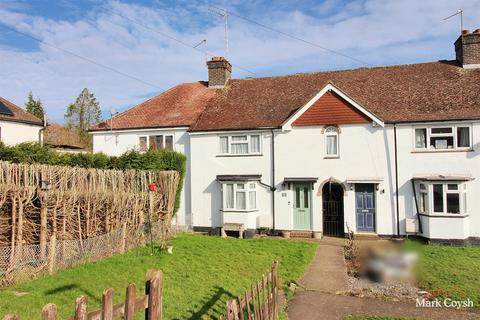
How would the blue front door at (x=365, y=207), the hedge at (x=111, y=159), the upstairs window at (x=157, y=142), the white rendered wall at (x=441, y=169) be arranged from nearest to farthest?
the white rendered wall at (x=441, y=169) → the hedge at (x=111, y=159) → the blue front door at (x=365, y=207) → the upstairs window at (x=157, y=142)

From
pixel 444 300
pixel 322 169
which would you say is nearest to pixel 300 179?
pixel 322 169

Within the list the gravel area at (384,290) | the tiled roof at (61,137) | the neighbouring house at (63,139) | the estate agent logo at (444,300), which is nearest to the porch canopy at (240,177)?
the gravel area at (384,290)

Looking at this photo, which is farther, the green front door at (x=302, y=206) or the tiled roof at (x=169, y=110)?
the tiled roof at (x=169, y=110)

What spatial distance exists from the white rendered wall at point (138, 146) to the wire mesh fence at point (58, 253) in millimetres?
7684

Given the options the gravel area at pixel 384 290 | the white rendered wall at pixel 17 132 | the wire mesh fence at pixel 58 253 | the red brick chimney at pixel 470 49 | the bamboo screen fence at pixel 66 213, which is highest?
Answer: the red brick chimney at pixel 470 49

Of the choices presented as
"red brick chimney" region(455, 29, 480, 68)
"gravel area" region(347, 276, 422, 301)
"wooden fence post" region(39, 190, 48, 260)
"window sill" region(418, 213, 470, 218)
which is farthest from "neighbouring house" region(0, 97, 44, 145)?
"red brick chimney" region(455, 29, 480, 68)

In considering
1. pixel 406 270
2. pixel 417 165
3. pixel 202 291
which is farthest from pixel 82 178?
pixel 417 165

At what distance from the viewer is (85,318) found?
292cm

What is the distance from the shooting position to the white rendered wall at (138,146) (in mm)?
22031

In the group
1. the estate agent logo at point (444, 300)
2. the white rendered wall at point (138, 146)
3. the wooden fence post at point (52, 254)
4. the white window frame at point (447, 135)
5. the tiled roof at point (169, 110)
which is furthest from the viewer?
the tiled roof at point (169, 110)

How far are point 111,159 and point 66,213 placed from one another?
8630 mm

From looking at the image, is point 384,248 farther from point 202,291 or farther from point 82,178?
point 82,178

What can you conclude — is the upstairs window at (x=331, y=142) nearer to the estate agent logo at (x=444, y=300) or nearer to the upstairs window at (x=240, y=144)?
the upstairs window at (x=240, y=144)

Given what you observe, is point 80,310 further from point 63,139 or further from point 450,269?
point 63,139
